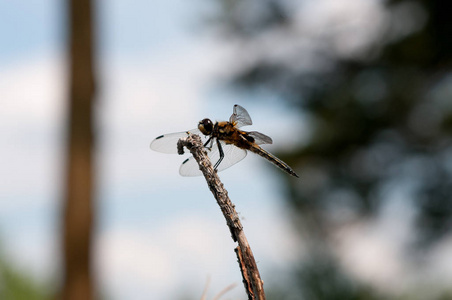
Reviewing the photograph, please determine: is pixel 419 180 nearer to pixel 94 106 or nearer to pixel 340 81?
pixel 340 81

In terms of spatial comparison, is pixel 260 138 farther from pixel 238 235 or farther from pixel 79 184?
pixel 79 184

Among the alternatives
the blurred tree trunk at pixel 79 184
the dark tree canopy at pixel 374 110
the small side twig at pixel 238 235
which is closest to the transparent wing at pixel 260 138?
the small side twig at pixel 238 235

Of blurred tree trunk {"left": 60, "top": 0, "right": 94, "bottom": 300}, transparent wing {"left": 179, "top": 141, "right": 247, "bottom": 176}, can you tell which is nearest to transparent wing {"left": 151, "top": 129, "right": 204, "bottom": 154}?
transparent wing {"left": 179, "top": 141, "right": 247, "bottom": 176}

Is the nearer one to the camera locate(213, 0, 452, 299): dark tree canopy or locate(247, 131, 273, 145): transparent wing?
locate(247, 131, 273, 145): transparent wing

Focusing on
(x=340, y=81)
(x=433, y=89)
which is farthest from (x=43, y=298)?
(x=433, y=89)

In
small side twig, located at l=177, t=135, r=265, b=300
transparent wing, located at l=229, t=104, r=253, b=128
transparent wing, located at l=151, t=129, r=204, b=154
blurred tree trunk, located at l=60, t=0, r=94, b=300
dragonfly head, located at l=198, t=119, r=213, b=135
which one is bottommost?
small side twig, located at l=177, t=135, r=265, b=300

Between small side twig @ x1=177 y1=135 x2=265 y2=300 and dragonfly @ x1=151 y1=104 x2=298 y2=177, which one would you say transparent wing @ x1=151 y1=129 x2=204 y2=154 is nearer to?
dragonfly @ x1=151 y1=104 x2=298 y2=177
